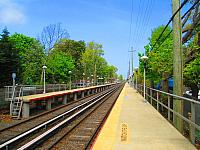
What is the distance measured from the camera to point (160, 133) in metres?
8.97

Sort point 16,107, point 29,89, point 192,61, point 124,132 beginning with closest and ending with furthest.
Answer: point 124,132
point 16,107
point 192,61
point 29,89

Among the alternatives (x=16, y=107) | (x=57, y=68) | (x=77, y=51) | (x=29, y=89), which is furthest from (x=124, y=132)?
(x=77, y=51)

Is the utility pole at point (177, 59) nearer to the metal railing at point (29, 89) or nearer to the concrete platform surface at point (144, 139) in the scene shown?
the concrete platform surface at point (144, 139)

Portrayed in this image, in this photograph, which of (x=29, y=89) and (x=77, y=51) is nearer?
(x=29, y=89)

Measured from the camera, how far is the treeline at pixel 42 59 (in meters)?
31.4

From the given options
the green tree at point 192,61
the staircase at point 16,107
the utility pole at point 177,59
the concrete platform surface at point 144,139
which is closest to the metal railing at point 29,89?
the staircase at point 16,107

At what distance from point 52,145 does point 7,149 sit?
130cm

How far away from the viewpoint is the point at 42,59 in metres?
48.5

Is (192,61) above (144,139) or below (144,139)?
above

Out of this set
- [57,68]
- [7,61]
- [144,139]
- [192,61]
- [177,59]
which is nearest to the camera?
[144,139]

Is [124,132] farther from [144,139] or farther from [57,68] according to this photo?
[57,68]

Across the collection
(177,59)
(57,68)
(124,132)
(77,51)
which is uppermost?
(77,51)

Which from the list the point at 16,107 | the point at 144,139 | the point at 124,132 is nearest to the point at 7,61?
the point at 16,107

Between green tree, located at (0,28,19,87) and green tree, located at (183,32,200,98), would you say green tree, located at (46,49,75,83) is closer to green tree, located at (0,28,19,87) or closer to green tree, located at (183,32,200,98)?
green tree, located at (0,28,19,87)
